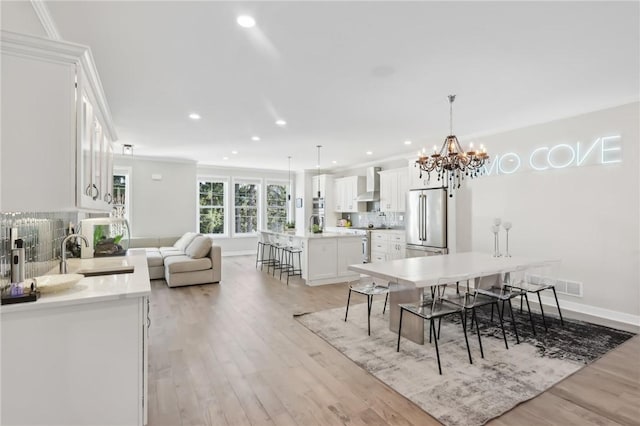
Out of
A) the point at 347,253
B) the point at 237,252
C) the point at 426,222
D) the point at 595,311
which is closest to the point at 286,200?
the point at 237,252

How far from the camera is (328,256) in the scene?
6.03m

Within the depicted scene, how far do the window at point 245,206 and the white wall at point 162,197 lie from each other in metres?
1.50

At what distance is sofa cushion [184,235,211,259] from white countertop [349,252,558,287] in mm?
3467

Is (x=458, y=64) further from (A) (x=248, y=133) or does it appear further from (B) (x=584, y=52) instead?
(A) (x=248, y=133)

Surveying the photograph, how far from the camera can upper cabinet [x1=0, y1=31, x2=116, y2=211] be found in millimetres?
1562

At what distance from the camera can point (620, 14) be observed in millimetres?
2223

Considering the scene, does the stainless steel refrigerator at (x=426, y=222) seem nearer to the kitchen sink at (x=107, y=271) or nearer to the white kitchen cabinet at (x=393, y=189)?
the white kitchen cabinet at (x=393, y=189)

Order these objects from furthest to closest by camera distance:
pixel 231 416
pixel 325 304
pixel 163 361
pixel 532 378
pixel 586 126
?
pixel 325 304 < pixel 586 126 < pixel 163 361 < pixel 532 378 < pixel 231 416

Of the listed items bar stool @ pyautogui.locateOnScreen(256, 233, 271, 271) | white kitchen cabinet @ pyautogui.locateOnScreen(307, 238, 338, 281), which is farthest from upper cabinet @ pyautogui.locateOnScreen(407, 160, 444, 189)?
bar stool @ pyautogui.locateOnScreen(256, 233, 271, 271)

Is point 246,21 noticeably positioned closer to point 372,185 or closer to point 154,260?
point 154,260

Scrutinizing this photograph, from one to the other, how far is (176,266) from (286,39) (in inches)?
177

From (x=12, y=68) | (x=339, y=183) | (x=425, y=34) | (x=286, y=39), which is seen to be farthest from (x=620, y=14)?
(x=339, y=183)

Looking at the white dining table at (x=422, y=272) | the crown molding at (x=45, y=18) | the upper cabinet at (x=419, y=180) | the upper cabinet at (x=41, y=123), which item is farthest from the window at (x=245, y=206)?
the upper cabinet at (x=41, y=123)

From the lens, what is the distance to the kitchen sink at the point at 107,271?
8.19 feet
